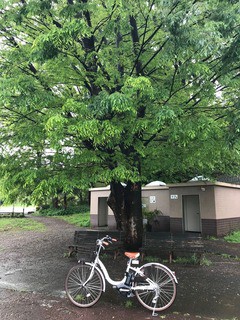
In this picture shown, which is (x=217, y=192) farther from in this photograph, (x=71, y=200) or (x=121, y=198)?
(x=71, y=200)

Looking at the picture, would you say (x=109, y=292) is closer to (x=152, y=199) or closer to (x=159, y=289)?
(x=159, y=289)

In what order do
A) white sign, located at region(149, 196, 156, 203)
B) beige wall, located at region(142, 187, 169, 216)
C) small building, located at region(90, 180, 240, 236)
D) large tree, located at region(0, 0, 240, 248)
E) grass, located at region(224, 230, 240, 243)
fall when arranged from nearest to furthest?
large tree, located at region(0, 0, 240, 248) < grass, located at region(224, 230, 240, 243) < small building, located at region(90, 180, 240, 236) < beige wall, located at region(142, 187, 169, 216) < white sign, located at region(149, 196, 156, 203)

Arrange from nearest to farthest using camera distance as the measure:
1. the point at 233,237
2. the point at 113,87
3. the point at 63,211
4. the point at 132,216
A: the point at 113,87, the point at 132,216, the point at 233,237, the point at 63,211

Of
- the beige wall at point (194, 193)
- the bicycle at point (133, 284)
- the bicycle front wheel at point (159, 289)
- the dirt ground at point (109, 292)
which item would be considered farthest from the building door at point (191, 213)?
the bicycle front wheel at point (159, 289)

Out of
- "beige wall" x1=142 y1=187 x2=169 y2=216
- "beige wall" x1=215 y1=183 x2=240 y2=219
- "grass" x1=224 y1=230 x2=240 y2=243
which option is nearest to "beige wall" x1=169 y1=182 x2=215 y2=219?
"beige wall" x1=215 y1=183 x2=240 y2=219

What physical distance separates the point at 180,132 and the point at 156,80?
6.15ft

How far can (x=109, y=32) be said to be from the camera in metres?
5.81

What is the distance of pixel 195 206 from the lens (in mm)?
13781

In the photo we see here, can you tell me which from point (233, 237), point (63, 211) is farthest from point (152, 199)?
point (63, 211)

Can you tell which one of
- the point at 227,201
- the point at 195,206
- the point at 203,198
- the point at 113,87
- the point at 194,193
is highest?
the point at 113,87

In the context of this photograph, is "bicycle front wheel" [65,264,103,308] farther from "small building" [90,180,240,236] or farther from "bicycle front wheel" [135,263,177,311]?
"small building" [90,180,240,236]

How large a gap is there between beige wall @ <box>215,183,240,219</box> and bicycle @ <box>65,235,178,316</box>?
8.95 meters

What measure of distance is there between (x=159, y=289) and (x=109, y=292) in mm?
1349

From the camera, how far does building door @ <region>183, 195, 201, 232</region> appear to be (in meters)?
13.7
